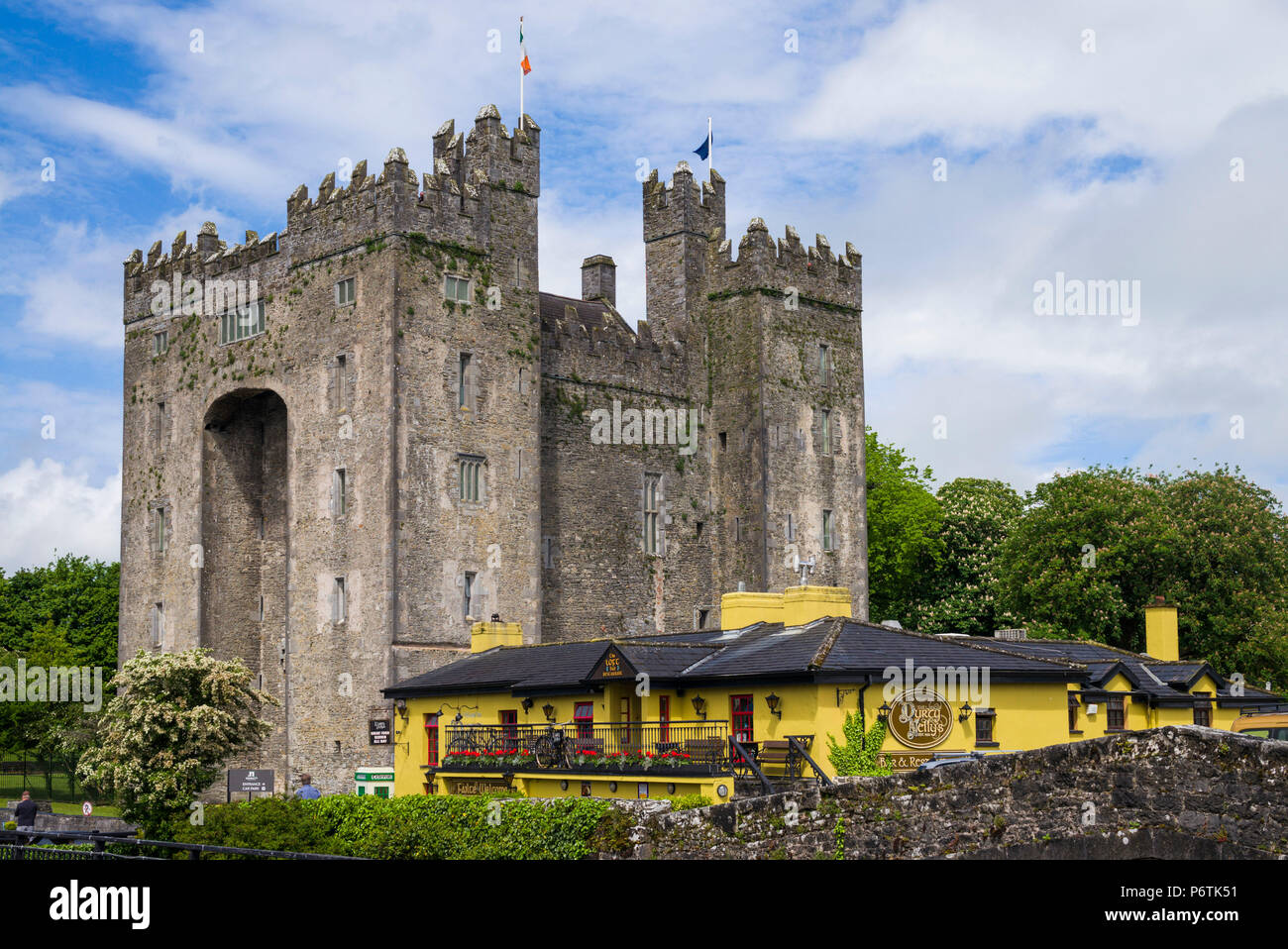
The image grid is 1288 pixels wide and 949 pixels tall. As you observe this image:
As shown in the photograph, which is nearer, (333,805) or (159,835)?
(333,805)

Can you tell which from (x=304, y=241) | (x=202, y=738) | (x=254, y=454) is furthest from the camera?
(x=254, y=454)

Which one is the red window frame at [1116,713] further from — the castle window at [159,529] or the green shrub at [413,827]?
the castle window at [159,529]

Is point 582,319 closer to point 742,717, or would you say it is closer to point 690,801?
point 742,717

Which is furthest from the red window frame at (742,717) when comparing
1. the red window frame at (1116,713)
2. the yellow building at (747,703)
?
the red window frame at (1116,713)

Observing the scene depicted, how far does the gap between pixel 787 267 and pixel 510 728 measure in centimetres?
2743

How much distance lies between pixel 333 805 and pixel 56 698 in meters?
37.6

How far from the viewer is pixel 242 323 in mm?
55500

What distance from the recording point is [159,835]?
1483 inches

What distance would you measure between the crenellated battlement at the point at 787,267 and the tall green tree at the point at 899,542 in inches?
508

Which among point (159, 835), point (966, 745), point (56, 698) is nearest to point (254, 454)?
point (56, 698)

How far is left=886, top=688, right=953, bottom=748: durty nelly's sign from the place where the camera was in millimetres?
33094

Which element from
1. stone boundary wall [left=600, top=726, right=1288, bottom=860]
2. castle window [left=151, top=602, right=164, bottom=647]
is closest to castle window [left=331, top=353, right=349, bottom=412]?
castle window [left=151, top=602, right=164, bottom=647]

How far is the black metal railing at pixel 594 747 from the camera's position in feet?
108
